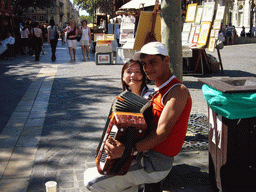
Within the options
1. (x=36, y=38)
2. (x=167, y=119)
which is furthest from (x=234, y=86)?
(x=36, y=38)

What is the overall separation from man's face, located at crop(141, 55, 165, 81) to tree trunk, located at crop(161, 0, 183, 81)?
7.14ft

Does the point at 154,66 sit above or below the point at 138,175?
above

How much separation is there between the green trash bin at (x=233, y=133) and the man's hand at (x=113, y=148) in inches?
38.9

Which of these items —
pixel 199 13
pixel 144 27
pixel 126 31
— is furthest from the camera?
pixel 126 31

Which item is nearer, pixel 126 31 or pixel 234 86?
pixel 234 86

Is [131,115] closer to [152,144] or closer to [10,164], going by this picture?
[152,144]

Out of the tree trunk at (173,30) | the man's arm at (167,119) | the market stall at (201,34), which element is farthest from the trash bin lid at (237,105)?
the market stall at (201,34)

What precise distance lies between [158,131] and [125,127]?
0.92ft

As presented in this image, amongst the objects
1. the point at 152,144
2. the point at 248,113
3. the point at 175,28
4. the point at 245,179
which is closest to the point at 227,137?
the point at 248,113

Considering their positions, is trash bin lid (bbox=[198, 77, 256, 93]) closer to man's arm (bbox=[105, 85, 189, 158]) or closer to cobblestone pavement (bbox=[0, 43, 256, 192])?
man's arm (bbox=[105, 85, 189, 158])

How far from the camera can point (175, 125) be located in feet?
7.48

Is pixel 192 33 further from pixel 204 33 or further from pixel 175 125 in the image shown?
pixel 175 125

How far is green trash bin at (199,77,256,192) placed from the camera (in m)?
2.56

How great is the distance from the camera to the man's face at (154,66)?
7.64ft
